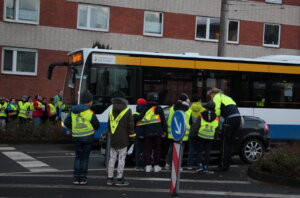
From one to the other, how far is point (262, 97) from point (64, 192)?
10.0m

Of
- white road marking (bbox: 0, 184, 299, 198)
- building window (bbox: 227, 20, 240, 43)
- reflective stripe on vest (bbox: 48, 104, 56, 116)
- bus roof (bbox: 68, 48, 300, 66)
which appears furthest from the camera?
building window (bbox: 227, 20, 240, 43)

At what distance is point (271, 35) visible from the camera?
96.9ft

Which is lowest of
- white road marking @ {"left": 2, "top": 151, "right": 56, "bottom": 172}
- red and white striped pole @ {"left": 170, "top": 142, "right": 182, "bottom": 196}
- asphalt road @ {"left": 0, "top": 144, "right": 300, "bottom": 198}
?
white road marking @ {"left": 2, "top": 151, "right": 56, "bottom": 172}

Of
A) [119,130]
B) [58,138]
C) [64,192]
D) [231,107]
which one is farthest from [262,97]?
[64,192]

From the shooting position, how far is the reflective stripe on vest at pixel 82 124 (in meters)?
8.17

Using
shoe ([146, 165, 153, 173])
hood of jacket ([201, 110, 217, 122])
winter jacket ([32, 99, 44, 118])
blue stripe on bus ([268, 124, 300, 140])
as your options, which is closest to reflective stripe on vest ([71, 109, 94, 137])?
shoe ([146, 165, 153, 173])

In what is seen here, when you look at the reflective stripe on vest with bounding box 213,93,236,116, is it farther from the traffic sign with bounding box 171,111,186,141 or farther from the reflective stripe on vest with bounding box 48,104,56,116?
the reflective stripe on vest with bounding box 48,104,56,116

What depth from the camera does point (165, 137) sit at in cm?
1084

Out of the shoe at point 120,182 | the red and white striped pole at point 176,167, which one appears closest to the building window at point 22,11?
the shoe at point 120,182

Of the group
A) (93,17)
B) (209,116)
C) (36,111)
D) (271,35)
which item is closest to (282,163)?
(209,116)

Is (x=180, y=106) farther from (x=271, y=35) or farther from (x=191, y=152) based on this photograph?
(x=271, y=35)

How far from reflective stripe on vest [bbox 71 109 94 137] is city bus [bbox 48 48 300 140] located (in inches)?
218

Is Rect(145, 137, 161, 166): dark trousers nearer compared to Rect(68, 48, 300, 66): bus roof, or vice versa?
Rect(145, 137, 161, 166): dark trousers

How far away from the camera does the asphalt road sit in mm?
7645
